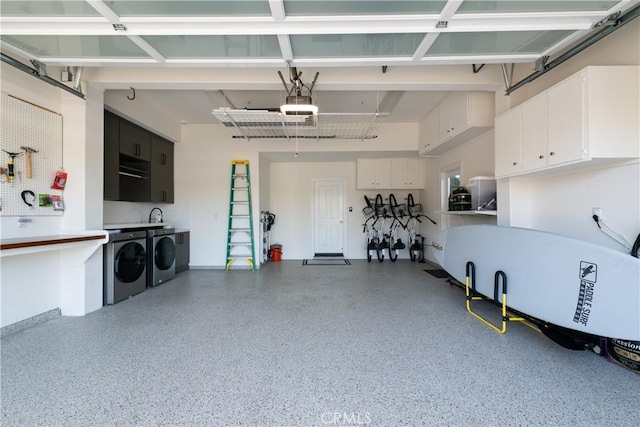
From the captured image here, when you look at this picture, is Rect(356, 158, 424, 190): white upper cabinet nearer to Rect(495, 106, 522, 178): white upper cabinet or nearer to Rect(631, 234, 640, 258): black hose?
Rect(495, 106, 522, 178): white upper cabinet

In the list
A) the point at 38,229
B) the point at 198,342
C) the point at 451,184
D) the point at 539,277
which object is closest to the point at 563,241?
the point at 539,277

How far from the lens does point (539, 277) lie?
2.15 m

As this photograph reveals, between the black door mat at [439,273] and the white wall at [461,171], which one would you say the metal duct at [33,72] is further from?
the black door mat at [439,273]

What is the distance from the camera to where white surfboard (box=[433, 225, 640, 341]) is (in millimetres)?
1688

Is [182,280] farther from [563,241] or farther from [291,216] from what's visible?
[563,241]

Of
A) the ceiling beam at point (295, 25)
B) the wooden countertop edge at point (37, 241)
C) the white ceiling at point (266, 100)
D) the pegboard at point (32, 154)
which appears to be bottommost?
the wooden countertop edge at point (37, 241)

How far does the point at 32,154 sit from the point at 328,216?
5050 mm

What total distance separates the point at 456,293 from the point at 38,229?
4.99 meters

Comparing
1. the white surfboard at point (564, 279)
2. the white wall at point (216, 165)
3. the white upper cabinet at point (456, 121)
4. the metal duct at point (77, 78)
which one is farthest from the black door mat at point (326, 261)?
the metal duct at point (77, 78)

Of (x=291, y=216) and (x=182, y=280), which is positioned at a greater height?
(x=291, y=216)

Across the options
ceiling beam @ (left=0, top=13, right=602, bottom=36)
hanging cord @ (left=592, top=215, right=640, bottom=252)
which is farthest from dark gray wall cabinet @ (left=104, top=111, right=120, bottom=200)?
hanging cord @ (left=592, top=215, right=640, bottom=252)

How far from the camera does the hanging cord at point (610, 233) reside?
2014mm

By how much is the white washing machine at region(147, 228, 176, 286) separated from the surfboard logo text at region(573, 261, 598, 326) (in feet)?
16.1

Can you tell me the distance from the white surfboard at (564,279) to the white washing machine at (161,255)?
14.6ft
